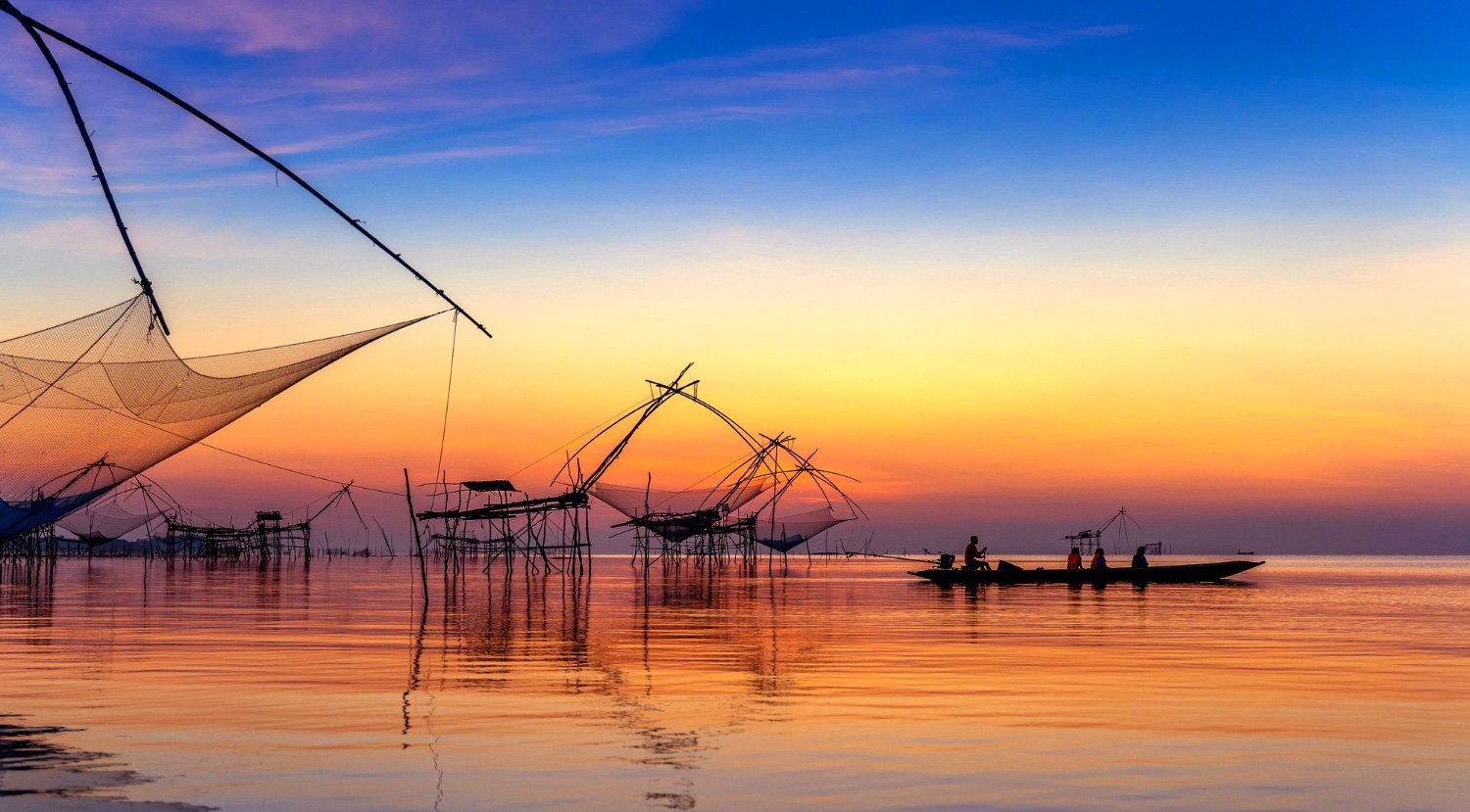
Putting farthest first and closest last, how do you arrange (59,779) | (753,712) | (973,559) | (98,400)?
(973,559) < (98,400) < (753,712) < (59,779)

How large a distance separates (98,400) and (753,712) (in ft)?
21.8

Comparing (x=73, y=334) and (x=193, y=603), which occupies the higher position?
(x=73, y=334)

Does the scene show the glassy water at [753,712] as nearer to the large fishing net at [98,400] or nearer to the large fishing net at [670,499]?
the large fishing net at [98,400]

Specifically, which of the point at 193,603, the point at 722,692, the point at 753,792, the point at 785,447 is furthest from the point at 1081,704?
the point at 785,447

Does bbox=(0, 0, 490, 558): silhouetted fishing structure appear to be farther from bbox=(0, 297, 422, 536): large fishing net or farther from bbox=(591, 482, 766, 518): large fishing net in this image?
bbox=(591, 482, 766, 518): large fishing net

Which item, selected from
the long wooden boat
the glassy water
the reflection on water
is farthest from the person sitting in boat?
the reflection on water

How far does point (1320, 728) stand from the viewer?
27.0ft

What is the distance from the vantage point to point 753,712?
873 cm

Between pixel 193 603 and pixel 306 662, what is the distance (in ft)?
43.2

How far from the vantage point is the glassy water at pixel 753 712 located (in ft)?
20.4

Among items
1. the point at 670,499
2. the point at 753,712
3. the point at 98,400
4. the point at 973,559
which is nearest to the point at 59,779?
the point at 753,712

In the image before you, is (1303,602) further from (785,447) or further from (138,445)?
(138,445)

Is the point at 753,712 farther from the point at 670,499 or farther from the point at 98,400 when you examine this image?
the point at 670,499

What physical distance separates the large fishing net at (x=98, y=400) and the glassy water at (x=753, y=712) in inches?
64.3
